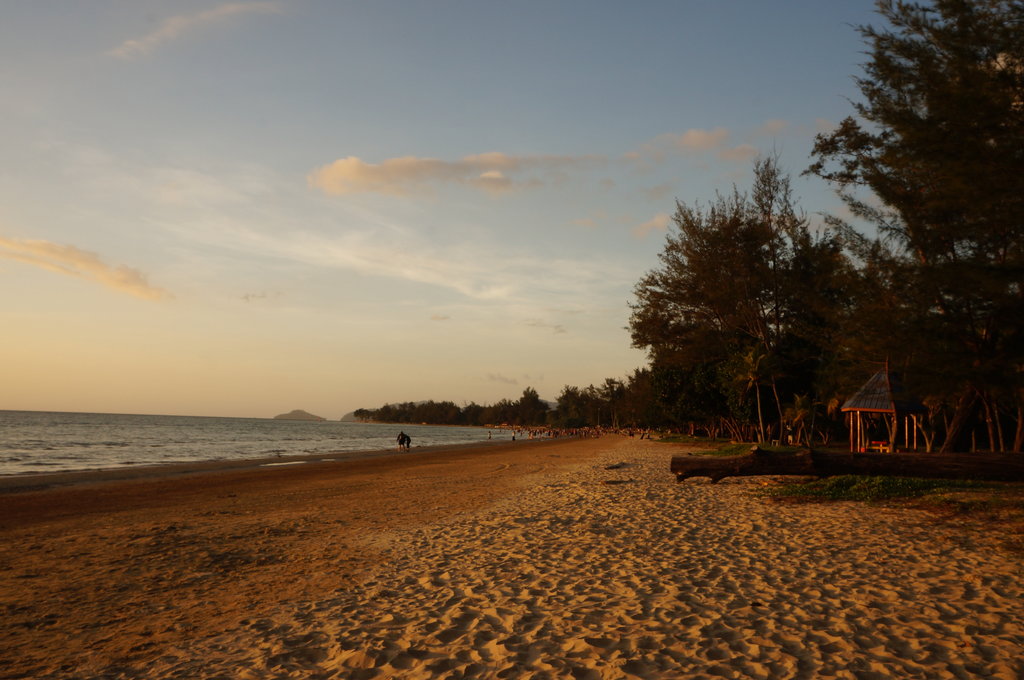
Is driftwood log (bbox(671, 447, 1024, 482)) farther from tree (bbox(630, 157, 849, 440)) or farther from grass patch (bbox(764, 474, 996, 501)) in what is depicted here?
tree (bbox(630, 157, 849, 440))

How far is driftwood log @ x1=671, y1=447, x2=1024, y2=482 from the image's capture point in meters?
13.0

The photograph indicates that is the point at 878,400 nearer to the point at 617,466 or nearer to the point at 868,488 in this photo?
the point at 617,466

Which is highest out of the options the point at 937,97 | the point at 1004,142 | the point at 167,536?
the point at 937,97

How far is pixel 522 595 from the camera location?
759cm

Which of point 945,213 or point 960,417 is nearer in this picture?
Result: point 945,213

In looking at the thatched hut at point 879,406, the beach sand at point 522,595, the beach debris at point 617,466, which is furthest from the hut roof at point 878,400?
the beach sand at point 522,595

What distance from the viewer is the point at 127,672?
19.2 feet

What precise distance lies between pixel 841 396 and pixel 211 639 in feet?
104

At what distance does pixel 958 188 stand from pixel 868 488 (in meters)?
7.52

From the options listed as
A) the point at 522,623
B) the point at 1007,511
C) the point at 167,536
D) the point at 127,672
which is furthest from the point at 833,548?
the point at 167,536

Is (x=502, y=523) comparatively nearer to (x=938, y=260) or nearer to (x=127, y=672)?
(x=127, y=672)

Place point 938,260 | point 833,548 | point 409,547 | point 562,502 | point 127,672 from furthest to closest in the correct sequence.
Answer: point 562,502 < point 938,260 < point 409,547 < point 833,548 < point 127,672

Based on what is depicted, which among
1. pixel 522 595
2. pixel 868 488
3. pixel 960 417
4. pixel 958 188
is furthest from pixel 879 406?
pixel 522 595

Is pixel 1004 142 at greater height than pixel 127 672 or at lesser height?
greater
